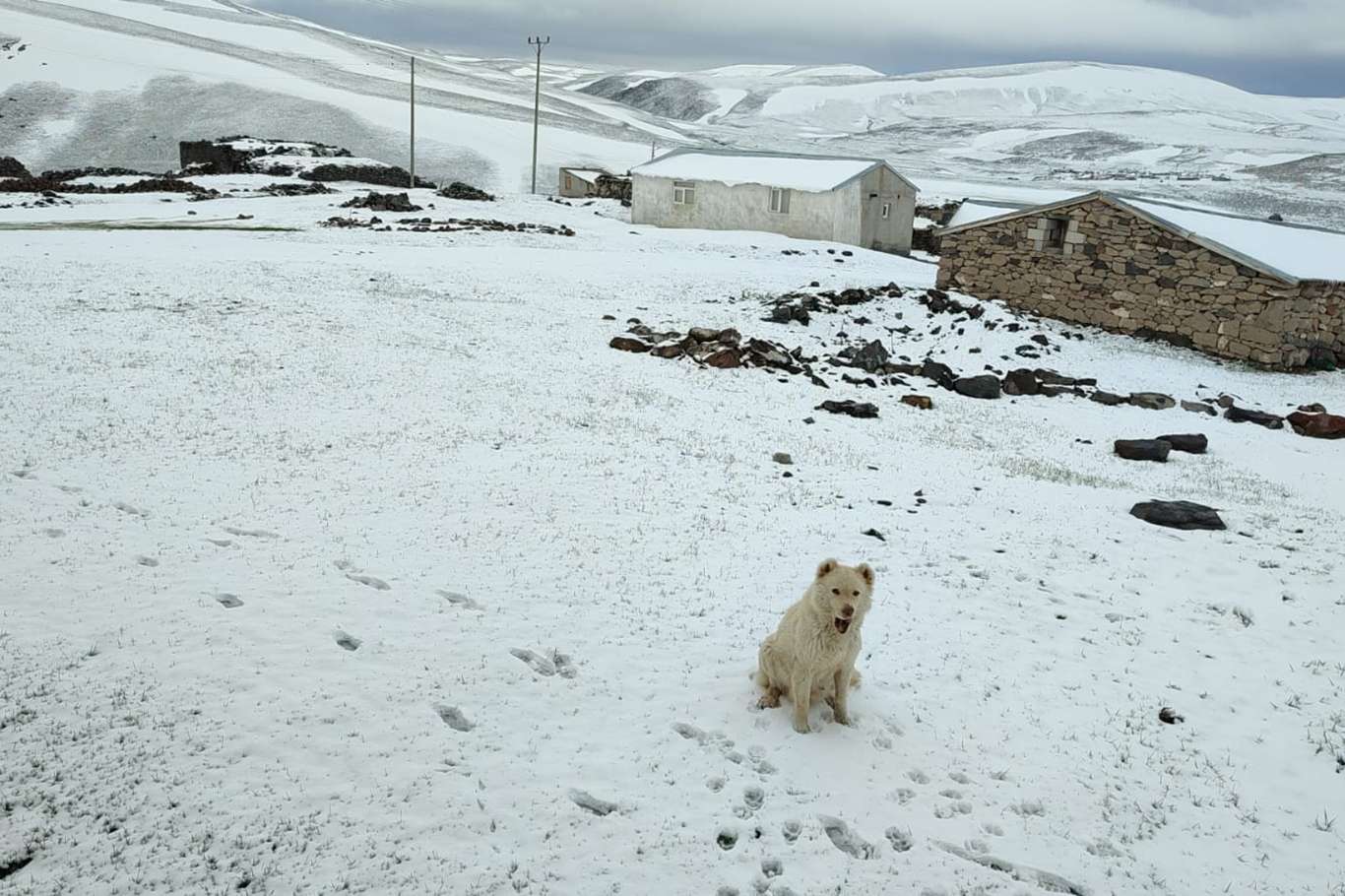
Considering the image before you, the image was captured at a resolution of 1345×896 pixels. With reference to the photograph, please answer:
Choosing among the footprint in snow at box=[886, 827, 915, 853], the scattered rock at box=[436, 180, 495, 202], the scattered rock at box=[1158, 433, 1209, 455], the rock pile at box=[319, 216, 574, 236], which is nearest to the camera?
the footprint in snow at box=[886, 827, 915, 853]

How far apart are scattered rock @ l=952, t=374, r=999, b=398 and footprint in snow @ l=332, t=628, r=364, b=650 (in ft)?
56.9

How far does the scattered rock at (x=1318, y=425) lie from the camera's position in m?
19.8

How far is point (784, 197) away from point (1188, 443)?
36.5 meters

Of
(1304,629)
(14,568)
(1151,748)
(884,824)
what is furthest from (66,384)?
(1304,629)

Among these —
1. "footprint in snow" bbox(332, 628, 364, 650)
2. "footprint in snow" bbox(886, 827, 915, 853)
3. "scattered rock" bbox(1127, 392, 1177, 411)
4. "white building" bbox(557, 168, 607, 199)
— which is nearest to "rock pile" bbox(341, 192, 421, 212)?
"white building" bbox(557, 168, 607, 199)

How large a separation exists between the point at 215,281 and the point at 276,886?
25.6m

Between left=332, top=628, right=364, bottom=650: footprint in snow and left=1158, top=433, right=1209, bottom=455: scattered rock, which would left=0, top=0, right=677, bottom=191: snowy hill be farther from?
left=332, top=628, right=364, bottom=650: footprint in snow

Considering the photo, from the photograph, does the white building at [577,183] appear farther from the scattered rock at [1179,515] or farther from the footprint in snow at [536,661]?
the footprint in snow at [536,661]

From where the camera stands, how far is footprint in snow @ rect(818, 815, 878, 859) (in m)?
6.25

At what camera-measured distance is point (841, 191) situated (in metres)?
49.6

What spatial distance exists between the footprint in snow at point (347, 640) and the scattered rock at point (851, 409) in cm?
1245

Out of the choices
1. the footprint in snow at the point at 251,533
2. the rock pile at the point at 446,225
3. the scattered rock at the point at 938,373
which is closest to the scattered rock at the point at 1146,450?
the scattered rock at the point at 938,373

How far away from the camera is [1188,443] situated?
1809 cm

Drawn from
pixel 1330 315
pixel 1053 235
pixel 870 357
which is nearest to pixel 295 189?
pixel 1053 235
